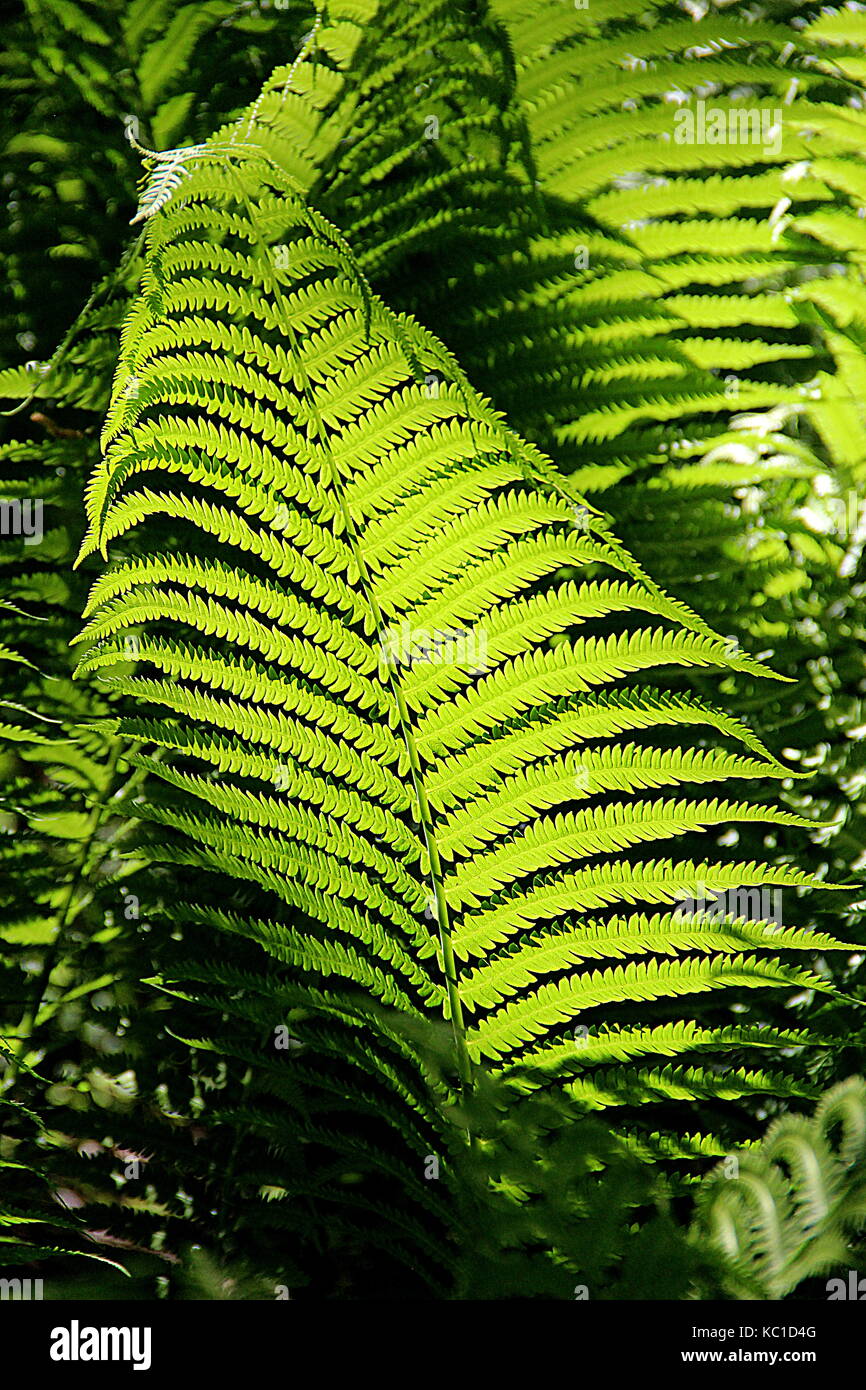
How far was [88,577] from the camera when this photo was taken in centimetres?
87

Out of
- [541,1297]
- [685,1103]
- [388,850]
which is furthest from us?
[388,850]

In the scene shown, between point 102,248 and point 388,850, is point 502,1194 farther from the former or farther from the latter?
point 102,248

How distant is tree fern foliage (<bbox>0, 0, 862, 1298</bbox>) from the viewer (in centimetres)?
57

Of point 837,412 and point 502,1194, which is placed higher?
point 837,412

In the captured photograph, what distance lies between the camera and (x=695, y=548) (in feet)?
2.45

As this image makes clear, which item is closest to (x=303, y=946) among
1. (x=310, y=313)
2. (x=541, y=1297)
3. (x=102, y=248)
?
(x=541, y=1297)

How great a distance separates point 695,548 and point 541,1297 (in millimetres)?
481

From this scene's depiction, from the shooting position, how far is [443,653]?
621 millimetres

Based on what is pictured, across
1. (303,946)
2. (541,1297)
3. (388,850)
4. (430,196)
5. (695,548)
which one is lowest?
(541,1297)

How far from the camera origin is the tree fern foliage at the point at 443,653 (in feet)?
1.86

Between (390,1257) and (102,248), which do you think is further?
(102,248)

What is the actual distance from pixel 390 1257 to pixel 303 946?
29 cm

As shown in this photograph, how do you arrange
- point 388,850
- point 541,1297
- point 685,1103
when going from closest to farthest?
point 541,1297, point 685,1103, point 388,850

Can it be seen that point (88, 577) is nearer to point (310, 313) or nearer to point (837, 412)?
point (310, 313)
